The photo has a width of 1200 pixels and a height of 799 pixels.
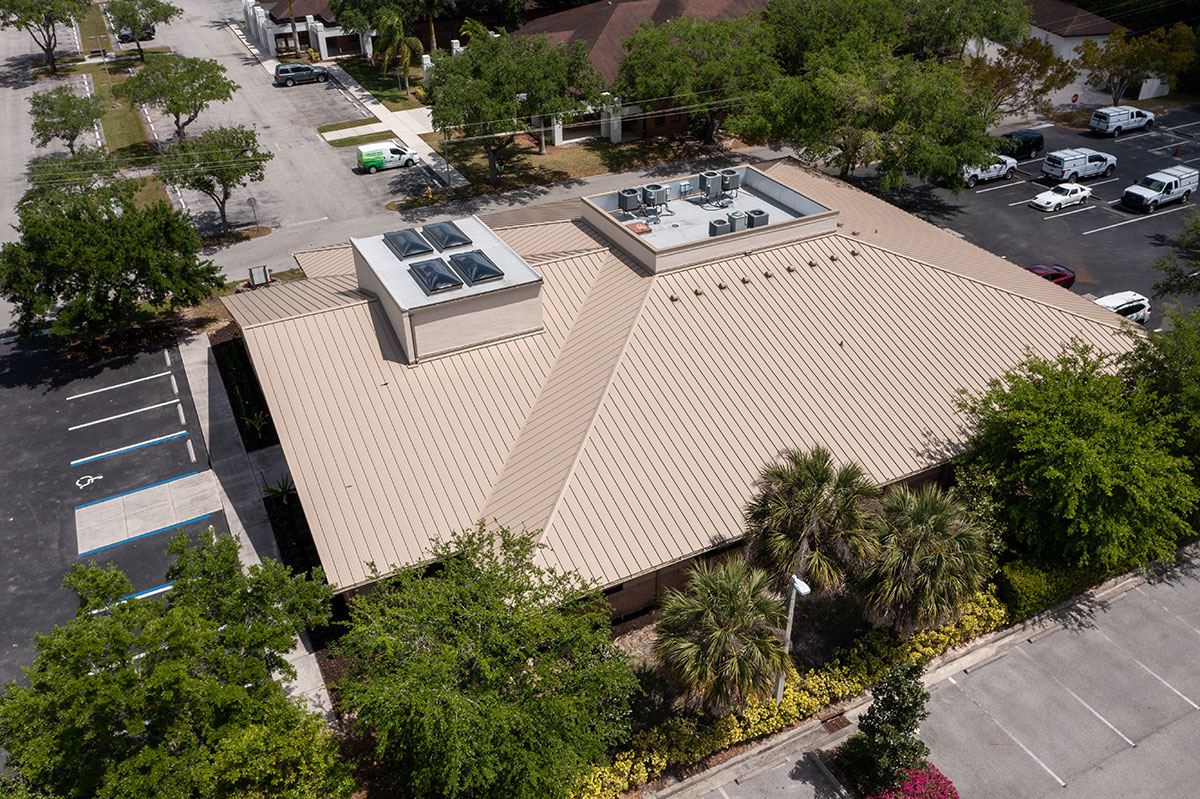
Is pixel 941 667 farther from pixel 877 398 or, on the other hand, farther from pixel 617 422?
pixel 617 422

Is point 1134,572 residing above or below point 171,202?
below

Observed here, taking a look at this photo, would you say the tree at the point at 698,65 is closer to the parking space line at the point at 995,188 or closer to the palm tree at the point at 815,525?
the parking space line at the point at 995,188

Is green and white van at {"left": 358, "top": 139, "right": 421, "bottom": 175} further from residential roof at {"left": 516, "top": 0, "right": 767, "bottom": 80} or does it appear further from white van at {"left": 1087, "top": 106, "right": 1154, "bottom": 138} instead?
white van at {"left": 1087, "top": 106, "right": 1154, "bottom": 138}

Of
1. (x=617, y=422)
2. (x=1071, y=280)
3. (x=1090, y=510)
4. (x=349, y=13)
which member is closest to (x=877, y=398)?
(x=1090, y=510)

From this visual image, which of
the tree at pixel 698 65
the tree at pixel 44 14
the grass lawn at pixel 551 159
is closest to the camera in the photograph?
the tree at pixel 698 65

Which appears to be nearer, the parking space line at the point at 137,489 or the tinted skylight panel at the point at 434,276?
the tinted skylight panel at the point at 434,276

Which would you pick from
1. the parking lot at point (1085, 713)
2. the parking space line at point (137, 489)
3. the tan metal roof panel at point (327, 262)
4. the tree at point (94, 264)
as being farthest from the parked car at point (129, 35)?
the parking lot at point (1085, 713)

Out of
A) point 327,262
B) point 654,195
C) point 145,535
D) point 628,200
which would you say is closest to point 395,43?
point 327,262
